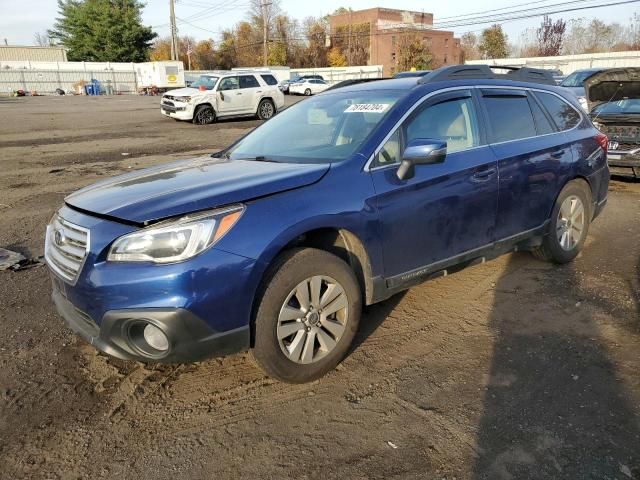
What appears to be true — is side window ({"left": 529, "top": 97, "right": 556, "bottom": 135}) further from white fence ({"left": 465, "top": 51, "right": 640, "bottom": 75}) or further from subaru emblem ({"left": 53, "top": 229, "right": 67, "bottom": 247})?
white fence ({"left": 465, "top": 51, "right": 640, "bottom": 75})

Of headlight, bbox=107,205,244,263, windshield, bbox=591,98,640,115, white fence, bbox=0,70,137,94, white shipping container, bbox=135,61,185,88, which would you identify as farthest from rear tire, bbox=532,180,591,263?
white fence, bbox=0,70,137,94

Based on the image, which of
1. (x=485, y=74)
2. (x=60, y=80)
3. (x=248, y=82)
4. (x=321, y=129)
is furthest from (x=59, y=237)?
(x=60, y=80)

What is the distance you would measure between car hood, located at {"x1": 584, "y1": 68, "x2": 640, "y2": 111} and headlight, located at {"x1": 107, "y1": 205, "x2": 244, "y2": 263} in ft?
28.3

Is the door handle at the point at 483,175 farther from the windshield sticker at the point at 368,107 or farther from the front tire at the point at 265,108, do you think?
the front tire at the point at 265,108

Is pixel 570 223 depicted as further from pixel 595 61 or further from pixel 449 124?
pixel 595 61

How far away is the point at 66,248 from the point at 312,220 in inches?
55.6

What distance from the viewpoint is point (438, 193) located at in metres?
3.68

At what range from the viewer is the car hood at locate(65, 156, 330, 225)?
2.80 metres

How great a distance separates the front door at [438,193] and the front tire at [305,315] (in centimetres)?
43

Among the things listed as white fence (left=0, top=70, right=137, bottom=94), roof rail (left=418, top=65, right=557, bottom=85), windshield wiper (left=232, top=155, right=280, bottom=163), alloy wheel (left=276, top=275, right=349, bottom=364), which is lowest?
alloy wheel (left=276, top=275, right=349, bottom=364)

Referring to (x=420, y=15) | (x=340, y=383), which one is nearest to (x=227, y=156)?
(x=340, y=383)

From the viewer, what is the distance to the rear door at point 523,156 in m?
4.26

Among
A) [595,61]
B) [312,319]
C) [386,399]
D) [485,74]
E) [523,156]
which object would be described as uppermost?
[595,61]

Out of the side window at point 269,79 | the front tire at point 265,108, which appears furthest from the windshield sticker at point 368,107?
the side window at point 269,79
